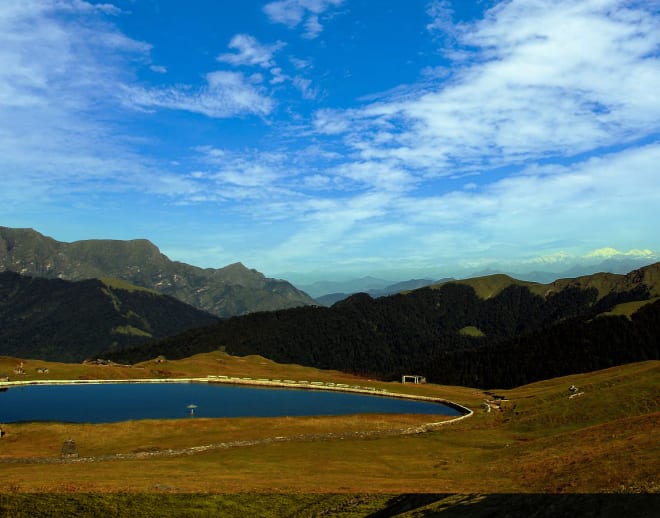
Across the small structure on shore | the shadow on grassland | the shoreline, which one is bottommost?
the shoreline

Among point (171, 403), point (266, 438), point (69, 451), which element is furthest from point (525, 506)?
point (171, 403)

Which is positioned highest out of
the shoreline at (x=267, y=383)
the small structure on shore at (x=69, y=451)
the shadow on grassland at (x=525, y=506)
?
the shadow on grassland at (x=525, y=506)

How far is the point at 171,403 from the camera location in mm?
131375

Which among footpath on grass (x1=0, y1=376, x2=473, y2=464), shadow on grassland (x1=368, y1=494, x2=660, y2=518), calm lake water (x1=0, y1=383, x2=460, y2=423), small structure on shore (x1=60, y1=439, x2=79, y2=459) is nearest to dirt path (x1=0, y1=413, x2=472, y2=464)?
footpath on grass (x1=0, y1=376, x2=473, y2=464)

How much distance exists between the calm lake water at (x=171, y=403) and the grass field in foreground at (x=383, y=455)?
73.2 ft

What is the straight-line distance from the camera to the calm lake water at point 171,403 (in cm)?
11425

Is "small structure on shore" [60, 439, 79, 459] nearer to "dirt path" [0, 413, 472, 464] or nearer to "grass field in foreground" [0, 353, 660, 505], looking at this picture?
"dirt path" [0, 413, 472, 464]

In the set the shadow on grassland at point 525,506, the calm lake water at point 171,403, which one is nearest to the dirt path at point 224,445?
the calm lake water at point 171,403

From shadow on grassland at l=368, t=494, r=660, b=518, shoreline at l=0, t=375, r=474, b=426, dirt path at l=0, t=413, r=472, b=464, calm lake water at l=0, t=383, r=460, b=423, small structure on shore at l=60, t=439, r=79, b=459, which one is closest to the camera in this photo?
shadow on grassland at l=368, t=494, r=660, b=518

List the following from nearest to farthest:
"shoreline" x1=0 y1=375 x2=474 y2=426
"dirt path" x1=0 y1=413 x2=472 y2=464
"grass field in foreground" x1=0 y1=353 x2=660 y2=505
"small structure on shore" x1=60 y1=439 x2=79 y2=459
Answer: "grass field in foreground" x1=0 y1=353 x2=660 y2=505, "dirt path" x1=0 y1=413 x2=472 y2=464, "small structure on shore" x1=60 y1=439 x2=79 y2=459, "shoreline" x1=0 y1=375 x2=474 y2=426

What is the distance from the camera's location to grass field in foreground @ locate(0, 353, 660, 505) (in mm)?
41219

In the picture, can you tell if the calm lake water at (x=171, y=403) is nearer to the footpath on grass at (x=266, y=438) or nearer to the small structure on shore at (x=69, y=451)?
the footpath on grass at (x=266, y=438)

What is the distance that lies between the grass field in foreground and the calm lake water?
→ 73.2 ft

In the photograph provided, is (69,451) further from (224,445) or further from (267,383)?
(267,383)
